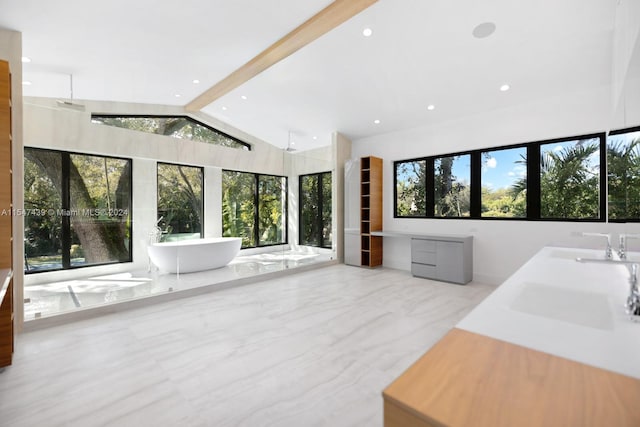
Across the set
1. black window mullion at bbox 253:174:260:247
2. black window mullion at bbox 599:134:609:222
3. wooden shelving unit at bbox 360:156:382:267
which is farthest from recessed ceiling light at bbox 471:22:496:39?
black window mullion at bbox 253:174:260:247

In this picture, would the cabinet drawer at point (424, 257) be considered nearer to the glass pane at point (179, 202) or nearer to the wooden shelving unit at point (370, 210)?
the wooden shelving unit at point (370, 210)

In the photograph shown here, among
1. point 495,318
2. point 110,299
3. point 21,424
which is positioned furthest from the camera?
point 110,299

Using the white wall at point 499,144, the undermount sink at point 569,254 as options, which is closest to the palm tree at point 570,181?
the white wall at point 499,144

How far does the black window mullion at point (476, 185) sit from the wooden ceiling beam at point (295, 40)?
324cm

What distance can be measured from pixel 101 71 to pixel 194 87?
4.22 feet

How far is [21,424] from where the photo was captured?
1710mm

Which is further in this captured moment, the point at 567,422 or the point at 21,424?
the point at 21,424

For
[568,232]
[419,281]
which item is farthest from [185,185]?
[568,232]

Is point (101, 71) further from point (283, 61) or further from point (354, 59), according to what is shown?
point (354, 59)

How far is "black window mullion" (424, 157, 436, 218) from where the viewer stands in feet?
18.1

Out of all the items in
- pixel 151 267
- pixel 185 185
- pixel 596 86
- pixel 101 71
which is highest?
pixel 101 71

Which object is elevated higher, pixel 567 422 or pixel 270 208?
pixel 270 208

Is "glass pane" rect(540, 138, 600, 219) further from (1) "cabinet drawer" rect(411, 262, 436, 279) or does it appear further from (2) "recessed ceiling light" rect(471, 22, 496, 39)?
(2) "recessed ceiling light" rect(471, 22, 496, 39)

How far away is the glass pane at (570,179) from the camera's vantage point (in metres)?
3.91
